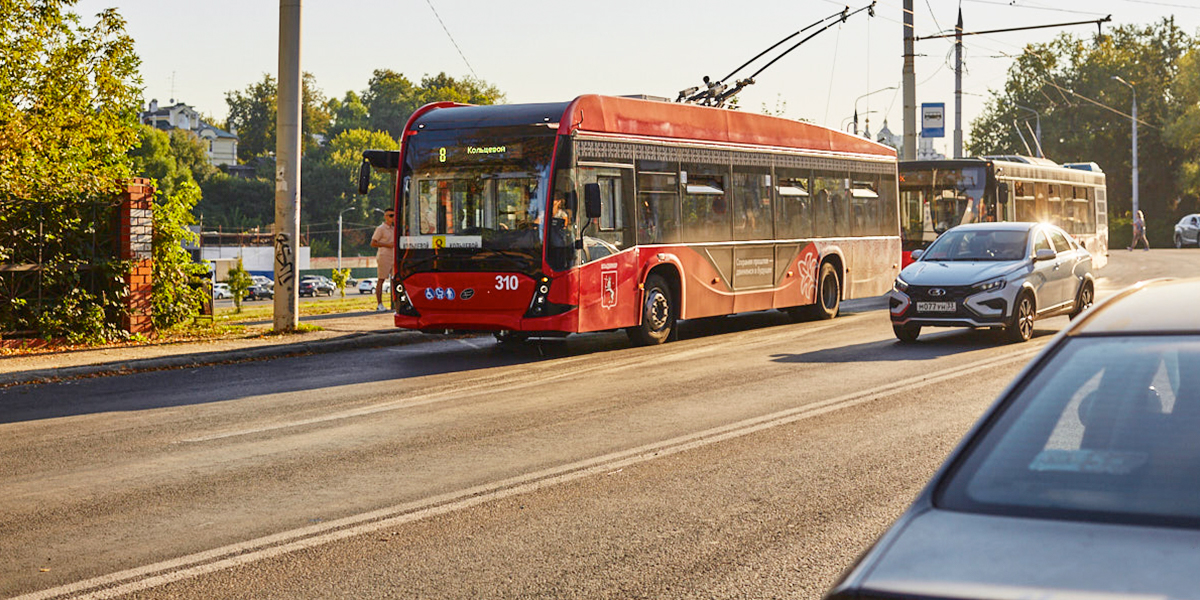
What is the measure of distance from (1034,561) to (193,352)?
1432 centimetres

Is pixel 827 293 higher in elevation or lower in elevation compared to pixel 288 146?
lower

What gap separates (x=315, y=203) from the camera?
438 feet

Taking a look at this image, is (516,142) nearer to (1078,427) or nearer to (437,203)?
(437,203)

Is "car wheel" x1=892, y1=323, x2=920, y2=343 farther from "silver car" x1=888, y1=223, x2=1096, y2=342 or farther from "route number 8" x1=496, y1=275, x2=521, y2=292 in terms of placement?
"route number 8" x1=496, y1=275, x2=521, y2=292

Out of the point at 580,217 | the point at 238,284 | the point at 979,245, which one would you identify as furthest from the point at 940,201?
the point at 580,217

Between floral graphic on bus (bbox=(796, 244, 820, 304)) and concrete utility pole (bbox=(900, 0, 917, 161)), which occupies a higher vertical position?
concrete utility pole (bbox=(900, 0, 917, 161))

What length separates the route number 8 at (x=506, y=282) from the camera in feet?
51.5

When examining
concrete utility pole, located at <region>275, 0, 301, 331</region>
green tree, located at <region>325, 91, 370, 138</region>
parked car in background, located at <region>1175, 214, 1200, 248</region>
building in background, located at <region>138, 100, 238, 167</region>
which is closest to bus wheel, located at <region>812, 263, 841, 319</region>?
concrete utility pole, located at <region>275, 0, 301, 331</region>

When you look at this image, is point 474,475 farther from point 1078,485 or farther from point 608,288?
point 608,288


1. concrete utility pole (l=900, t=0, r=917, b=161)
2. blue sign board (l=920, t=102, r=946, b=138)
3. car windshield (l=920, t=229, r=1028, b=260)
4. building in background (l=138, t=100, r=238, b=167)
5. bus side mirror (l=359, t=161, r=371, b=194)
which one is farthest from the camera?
building in background (l=138, t=100, r=238, b=167)

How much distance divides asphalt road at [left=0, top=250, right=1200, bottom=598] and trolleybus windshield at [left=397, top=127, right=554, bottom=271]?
1.65 m

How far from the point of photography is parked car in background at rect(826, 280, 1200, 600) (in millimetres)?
2625

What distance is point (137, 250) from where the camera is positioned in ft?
57.2

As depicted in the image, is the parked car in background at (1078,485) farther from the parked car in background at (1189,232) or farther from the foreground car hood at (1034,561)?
the parked car in background at (1189,232)
